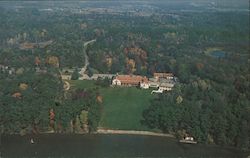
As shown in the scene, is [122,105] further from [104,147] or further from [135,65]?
[135,65]

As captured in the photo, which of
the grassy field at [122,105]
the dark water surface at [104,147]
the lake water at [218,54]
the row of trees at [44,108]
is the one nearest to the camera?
the dark water surface at [104,147]

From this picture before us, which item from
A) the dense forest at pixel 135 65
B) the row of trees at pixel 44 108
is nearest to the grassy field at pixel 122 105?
the dense forest at pixel 135 65

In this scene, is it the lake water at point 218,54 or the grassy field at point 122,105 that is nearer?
the grassy field at point 122,105

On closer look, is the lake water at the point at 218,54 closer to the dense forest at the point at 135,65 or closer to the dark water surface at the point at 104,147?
the dense forest at the point at 135,65

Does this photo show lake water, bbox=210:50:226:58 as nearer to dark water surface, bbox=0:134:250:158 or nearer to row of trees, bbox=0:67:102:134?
row of trees, bbox=0:67:102:134

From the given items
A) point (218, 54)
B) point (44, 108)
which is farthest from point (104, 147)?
point (218, 54)

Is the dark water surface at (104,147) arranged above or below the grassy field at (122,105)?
below

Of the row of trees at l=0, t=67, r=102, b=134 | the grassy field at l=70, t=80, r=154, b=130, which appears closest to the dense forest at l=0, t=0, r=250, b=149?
the row of trees at l=0, t=67, r=102, b=134
